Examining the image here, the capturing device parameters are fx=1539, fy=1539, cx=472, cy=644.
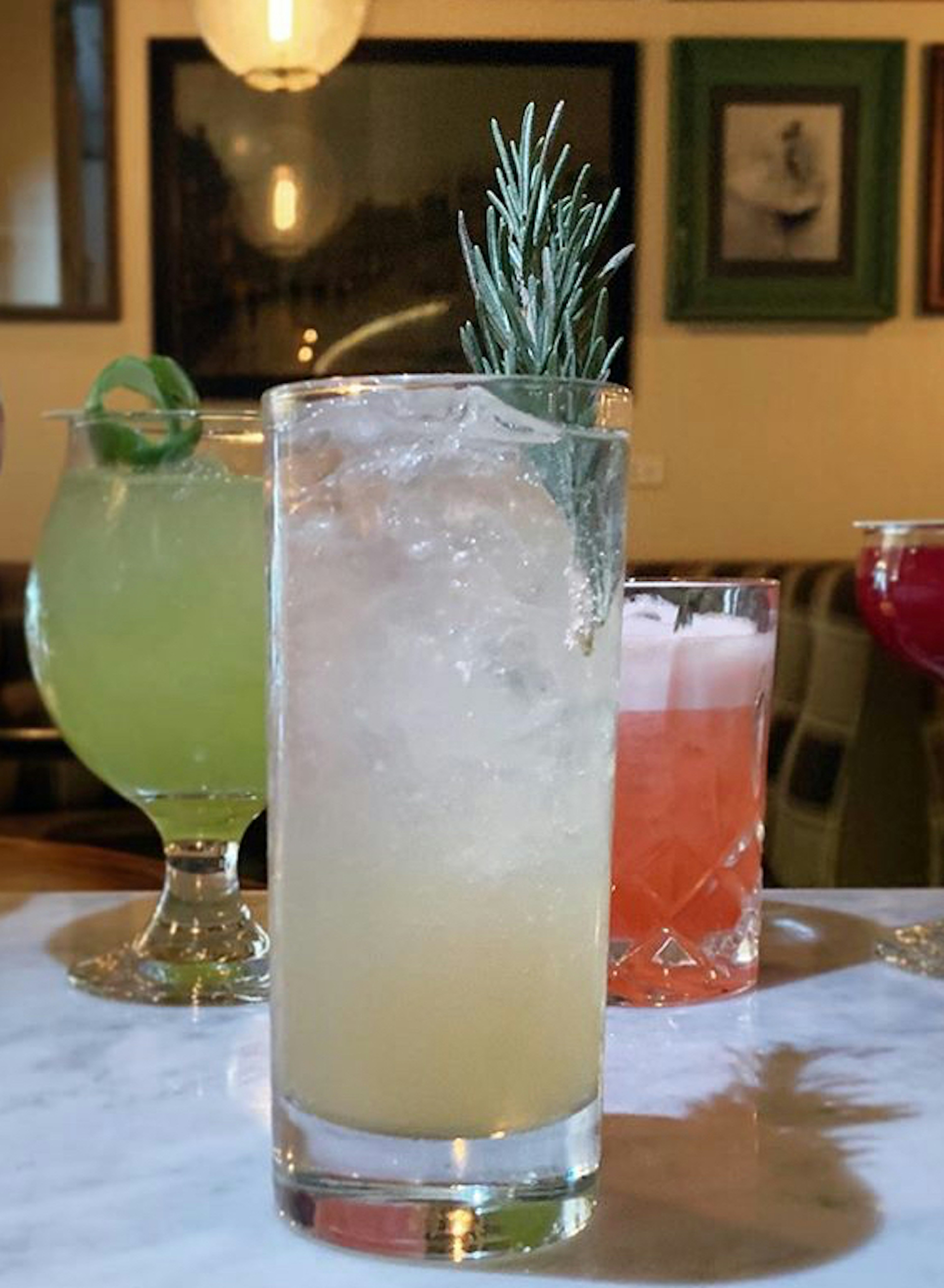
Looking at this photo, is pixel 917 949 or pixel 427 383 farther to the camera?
pixel 917 949

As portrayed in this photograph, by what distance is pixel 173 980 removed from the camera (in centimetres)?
66

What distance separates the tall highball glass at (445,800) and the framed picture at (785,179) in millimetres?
3022

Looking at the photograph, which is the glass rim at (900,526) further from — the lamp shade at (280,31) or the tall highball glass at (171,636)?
the lamp shade at (280,31)

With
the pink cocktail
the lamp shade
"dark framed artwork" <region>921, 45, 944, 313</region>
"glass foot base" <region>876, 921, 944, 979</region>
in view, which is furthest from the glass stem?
"dark framed artwork" <region>921, 45, 944, 313</region>

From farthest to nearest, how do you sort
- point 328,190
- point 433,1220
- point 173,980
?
point 328,190 → point 173,980 → point 433,1220

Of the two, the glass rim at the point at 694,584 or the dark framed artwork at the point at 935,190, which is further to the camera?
the dark framed artwork at the point at 935,190

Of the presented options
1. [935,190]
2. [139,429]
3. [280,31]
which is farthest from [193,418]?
[935,190]

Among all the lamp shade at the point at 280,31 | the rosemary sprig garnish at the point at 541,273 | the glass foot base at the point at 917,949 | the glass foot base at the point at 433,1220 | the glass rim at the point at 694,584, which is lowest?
the glass foot base at the point at 917,949

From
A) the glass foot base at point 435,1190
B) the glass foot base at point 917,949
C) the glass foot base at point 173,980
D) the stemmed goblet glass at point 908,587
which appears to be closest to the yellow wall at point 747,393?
the stemmed goblet glass at point 908,587

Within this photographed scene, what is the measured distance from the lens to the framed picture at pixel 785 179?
3.24 metres

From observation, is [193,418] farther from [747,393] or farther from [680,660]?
[747,393]

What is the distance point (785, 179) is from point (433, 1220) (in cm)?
322

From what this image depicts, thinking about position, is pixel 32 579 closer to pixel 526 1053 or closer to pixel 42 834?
pixel 526 1053

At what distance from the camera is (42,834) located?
2771 mm
